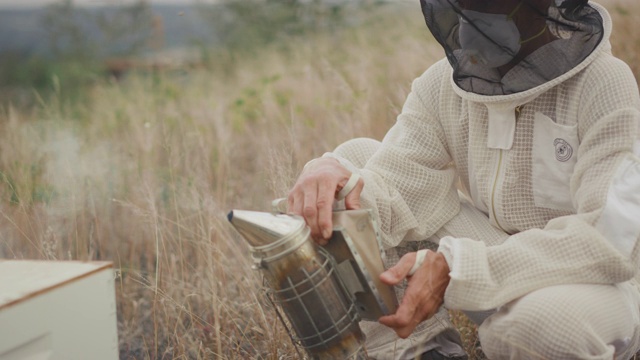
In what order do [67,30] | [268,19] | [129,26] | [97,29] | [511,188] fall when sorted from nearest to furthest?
[511,188], [129,26], [97,29], [67,30], [268,19]

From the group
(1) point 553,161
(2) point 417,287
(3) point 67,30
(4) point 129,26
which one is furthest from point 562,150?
(3) point 67,30

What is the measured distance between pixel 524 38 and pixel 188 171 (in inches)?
90.2

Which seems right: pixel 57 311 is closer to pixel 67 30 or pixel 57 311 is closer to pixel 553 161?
pixel 553 161

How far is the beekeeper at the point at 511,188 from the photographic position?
6.07ft

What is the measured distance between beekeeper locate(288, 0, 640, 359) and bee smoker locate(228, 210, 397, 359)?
79 millimetres

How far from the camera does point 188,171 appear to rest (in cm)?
390

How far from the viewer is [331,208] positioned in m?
2.06

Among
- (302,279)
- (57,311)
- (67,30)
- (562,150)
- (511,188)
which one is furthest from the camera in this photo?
(67,30)

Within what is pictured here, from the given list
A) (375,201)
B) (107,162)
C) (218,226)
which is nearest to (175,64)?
(107,162)

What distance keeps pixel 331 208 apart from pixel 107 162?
2.69 m

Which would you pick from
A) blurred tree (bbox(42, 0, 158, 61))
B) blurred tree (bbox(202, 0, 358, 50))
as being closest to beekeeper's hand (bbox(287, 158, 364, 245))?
blurred tree (bbox(42, 0, 158, 61))

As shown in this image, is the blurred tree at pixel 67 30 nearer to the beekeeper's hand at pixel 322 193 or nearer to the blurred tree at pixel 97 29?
the blurred tree at pixel 97 29

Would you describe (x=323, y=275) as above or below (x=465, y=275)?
above

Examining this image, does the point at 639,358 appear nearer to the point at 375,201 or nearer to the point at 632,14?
the point at 375,201
